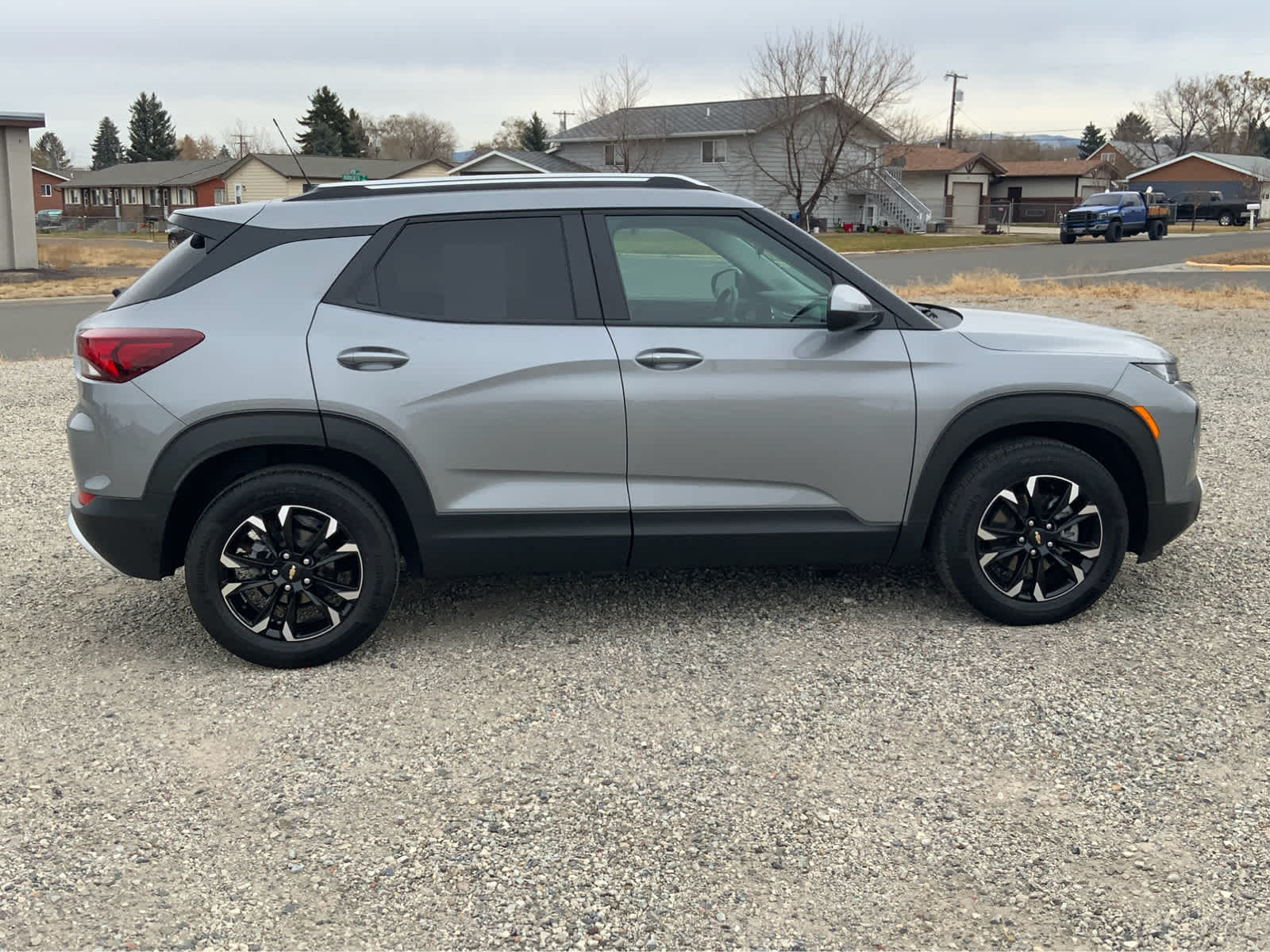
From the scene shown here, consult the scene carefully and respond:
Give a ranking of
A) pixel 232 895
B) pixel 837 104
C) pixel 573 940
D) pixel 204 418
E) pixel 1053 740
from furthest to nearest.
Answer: pixel 837 104 → pixel 204 418 → pixel 1053 740 → pixel 232 895 → pixel 573 940

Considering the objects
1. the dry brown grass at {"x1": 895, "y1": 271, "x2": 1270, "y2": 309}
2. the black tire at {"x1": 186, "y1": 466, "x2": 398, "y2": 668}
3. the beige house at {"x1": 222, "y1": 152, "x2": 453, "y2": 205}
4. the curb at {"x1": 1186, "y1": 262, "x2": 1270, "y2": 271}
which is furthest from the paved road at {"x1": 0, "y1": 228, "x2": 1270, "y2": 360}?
the beige house at {"x1": 222, "y1": 152, "x2": 453, "y2": 205}

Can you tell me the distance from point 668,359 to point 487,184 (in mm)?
1021

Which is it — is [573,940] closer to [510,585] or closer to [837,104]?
[510,585]

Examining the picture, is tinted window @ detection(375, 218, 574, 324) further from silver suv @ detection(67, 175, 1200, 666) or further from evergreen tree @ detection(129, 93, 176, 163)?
evergreen tree @ detection(129, 93, 176, 163)

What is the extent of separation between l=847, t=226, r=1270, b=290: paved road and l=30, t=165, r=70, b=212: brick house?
308ft

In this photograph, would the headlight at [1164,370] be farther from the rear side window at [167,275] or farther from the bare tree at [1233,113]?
the bare tree at [1233,113]

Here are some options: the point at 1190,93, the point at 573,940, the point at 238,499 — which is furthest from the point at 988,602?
the point at 1190,93

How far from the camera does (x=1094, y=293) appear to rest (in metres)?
20.6

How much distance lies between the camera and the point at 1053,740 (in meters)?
3.84

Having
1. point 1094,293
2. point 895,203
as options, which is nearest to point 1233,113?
point 895,203

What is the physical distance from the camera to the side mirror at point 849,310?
433 cm

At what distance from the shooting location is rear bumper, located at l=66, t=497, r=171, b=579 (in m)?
4.28

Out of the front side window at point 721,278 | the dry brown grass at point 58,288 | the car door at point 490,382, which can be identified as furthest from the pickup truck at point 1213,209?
the car door at point 490,382

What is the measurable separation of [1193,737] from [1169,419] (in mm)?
1408
